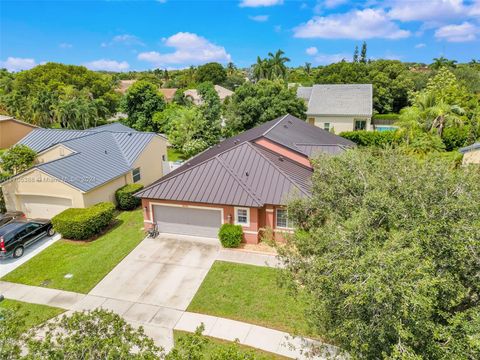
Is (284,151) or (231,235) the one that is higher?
(284,151)

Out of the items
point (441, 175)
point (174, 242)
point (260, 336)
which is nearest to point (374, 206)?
point (441, 175)

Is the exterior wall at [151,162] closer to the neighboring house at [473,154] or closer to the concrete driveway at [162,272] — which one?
the concrete driveway at [162,272]

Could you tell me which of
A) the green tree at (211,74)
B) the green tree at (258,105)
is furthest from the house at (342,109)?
the green tree at (211,74)

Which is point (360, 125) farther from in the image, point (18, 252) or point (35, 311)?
point (35, 311)

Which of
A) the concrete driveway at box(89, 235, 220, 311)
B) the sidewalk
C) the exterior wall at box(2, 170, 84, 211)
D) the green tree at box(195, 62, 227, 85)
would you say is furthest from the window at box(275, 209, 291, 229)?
the green tree at box(195, 62, 227, 85)

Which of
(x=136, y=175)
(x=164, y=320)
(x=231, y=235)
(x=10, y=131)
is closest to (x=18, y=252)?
(x=136, y=175)
